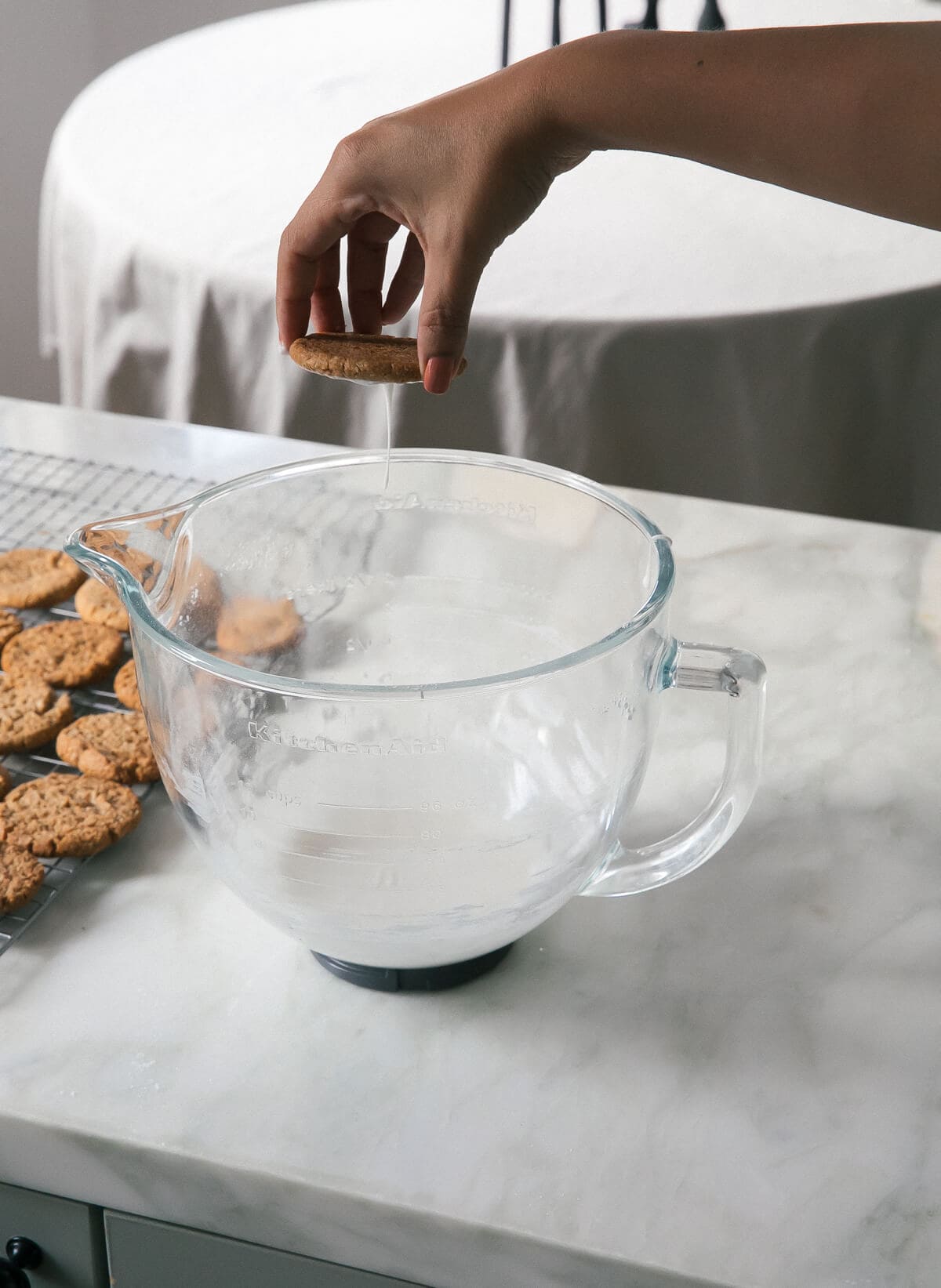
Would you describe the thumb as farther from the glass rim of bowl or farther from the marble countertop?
the marble countertop

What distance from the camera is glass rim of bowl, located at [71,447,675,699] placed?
0.48 m

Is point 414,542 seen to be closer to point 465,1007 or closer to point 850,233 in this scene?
point 465,1007

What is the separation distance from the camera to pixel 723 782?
Result: 583mm

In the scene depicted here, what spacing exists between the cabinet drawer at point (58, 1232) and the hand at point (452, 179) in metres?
0.40

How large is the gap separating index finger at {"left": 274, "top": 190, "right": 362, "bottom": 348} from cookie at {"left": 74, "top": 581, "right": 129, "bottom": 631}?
24cm

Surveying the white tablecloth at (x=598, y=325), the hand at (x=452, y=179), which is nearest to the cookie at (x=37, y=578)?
the hand at (x=452, y=179)

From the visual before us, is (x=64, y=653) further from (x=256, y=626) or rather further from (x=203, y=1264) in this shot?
(x=203, y=1264)

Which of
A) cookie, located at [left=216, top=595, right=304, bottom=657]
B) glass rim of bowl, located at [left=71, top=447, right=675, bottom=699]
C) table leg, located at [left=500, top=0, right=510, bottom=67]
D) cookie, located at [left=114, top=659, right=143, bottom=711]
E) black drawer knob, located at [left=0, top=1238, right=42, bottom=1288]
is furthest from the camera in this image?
table leg, located at [left=500, top=0, right=510, bottom=67]

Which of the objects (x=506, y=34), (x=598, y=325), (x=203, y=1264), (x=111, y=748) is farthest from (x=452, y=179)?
(x=506, y=34)

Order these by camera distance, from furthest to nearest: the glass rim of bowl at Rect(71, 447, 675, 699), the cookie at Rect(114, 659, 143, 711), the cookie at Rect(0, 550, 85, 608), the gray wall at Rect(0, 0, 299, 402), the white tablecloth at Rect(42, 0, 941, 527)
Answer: the gray wall at Rect(0, 0, 299, 402) → the white tablecloth at Rect(42, 0, 941, 527) → the cookie at Rect(0, 550, 85, 608) → the cookie at Rect(114, 659, 143, 711) → the glass rim of bowl at Rect(71, 447, 675, 699)

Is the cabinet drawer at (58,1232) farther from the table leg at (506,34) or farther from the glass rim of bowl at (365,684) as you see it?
the table leg at (506,34)

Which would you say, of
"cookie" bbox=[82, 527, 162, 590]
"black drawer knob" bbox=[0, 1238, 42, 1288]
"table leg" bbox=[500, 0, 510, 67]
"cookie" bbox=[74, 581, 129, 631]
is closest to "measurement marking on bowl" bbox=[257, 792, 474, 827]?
"cookie" bbox=[82, 527, 162, 590]

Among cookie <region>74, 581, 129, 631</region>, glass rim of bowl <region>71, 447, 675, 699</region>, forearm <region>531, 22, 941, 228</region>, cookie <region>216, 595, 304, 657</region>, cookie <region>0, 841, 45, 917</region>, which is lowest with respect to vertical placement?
cookie <region>74, 581, 129, 631</region>

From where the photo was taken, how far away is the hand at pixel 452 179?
24.6 inches
